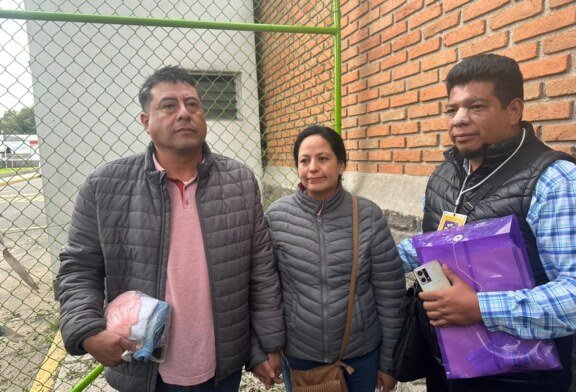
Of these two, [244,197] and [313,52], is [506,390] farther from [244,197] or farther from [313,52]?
[313,52]

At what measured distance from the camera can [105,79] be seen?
4840 millimetres

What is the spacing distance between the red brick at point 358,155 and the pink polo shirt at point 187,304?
6.05ft

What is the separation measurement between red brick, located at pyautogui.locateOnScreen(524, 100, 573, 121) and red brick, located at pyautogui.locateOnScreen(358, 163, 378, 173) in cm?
124

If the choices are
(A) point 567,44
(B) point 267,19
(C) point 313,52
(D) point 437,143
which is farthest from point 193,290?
(B) point 267,19

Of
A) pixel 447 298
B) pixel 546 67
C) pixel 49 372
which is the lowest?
pixel 49 372

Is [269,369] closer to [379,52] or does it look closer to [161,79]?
[161,79]

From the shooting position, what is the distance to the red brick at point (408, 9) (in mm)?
2316

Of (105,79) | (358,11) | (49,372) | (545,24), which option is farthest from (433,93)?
(105,79)

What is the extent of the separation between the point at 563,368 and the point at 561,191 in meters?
0.63

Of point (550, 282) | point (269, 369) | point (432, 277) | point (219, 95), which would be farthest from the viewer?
point (219, 95)

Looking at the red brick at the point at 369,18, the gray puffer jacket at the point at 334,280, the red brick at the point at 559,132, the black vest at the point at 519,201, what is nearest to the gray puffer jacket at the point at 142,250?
the gray puffer jacket at the point at 334,280

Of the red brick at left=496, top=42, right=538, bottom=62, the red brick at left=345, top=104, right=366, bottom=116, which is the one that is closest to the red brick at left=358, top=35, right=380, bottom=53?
the red brick at left=345, top=104, right=366, bottom=116

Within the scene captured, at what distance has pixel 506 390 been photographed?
3.94ft

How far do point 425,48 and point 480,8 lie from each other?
1.36 feet
